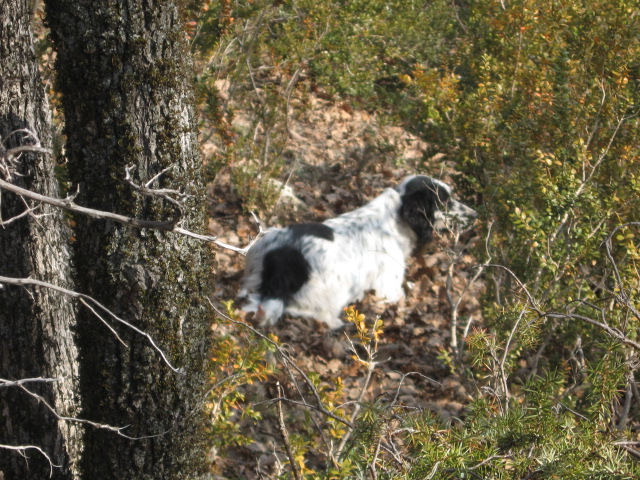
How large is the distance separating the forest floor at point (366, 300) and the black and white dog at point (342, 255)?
165 mm

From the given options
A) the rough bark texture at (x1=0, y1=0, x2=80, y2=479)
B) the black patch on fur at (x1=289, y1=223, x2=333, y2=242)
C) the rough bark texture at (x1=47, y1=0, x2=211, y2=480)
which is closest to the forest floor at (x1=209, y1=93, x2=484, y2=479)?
the black patch on fur at (x1=289, y1=223, x2=333, y2=242)

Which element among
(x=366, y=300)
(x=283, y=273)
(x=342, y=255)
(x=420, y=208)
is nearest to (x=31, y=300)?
(x=283, y=273)

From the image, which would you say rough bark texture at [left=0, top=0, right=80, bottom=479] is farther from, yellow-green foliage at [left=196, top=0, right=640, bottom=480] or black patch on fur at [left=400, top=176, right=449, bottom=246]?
black patch on fur at [left=400, top=176, right=449, bottom=246]

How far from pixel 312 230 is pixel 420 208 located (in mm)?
1248

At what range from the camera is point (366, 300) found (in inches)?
274

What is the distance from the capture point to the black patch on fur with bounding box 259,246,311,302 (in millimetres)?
6266

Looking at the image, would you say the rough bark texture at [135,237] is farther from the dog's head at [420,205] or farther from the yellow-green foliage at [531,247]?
the dog's head at [420,205]

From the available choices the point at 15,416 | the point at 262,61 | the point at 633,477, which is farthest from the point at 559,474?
the point at 262,61

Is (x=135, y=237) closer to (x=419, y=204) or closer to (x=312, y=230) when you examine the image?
(x=312, y=230)

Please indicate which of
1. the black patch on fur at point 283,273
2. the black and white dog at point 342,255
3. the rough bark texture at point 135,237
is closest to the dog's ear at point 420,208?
the black and white dog at point 342,255

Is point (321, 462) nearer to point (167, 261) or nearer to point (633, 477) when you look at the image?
point (167, 261)

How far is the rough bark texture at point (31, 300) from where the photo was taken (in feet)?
10.1

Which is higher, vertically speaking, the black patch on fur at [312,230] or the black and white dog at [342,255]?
the black patch on fur at [312,230]

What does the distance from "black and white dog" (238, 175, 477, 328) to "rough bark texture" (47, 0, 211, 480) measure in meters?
2.83
